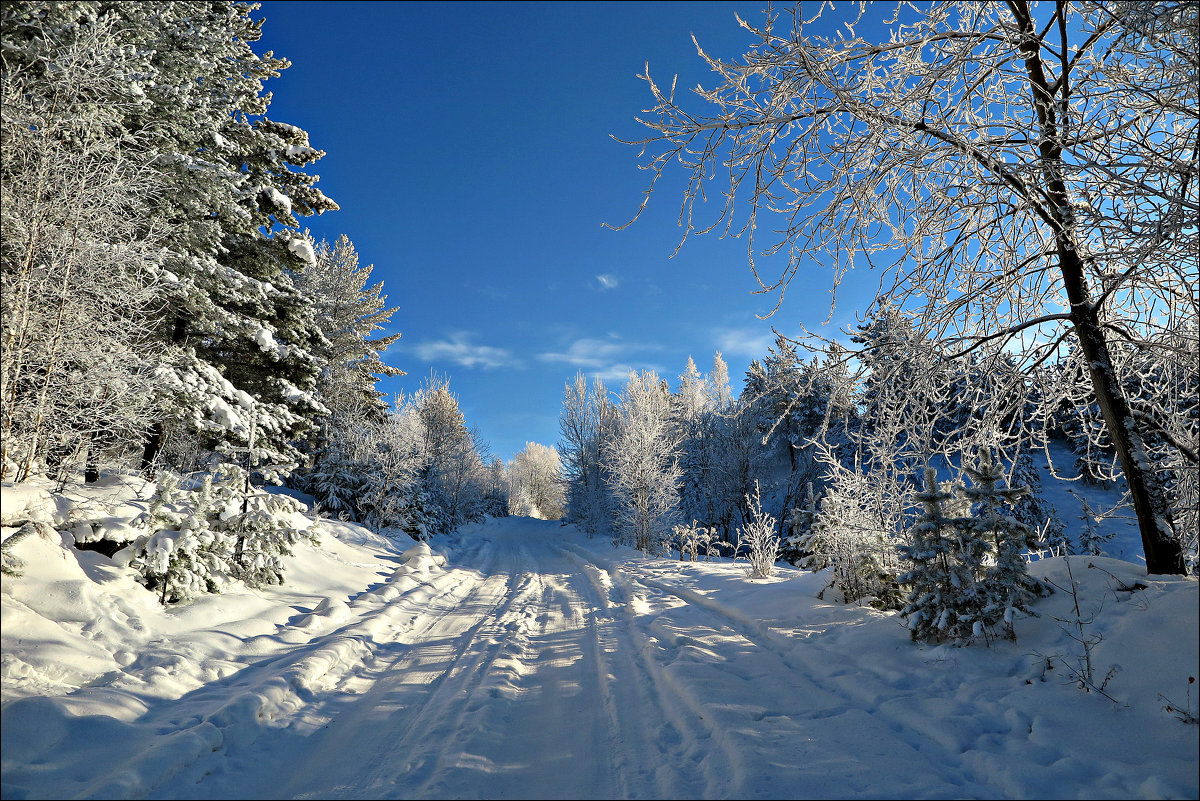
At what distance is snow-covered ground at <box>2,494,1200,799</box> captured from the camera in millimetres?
2656

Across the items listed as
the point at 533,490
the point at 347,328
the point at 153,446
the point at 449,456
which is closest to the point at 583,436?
the point at 449,456

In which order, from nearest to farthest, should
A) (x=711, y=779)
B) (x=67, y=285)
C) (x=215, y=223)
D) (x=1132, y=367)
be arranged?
(x=711, y=779) < (x=1132, y=367) < (x=67, y=285) < (x=215, y=223)

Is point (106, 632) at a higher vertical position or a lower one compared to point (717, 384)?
lower

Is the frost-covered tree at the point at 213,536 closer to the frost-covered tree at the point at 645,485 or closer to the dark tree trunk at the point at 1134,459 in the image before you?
the dark tree trunk at the point at 1134,459

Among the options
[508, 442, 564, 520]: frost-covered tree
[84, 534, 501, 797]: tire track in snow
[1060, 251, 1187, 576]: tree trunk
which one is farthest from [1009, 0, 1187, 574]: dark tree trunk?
[508, 442, 564, 520]: frost-covered tree

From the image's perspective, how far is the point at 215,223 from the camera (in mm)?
8516

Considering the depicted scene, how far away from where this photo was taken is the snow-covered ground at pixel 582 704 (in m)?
2.66

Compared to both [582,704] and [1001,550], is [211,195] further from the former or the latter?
[1001,550]

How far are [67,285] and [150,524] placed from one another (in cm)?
259

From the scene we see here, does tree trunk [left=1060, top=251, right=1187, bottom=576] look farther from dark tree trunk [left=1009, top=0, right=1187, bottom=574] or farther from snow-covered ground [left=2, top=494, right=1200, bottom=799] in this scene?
snow-covered ground [left=2, top=494, right=1200, bottom=799]

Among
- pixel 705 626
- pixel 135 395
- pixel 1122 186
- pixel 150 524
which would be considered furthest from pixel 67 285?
pixel 1122 186

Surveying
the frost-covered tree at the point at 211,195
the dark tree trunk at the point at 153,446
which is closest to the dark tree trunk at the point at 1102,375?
the frost-covered tree at the point at 211,195

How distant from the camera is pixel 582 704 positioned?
380cm

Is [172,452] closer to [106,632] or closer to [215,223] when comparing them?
[215,223]
